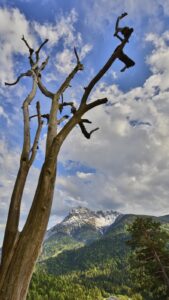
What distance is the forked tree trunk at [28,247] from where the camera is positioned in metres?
4.20

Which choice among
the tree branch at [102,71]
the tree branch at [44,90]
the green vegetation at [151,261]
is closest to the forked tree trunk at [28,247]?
the tree branch at [102,71]

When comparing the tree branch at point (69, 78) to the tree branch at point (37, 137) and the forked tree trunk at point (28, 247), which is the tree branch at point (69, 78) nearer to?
the tree branch at point (37, 137)

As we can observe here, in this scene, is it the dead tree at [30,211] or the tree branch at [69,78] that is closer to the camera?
the dead tree at [30,211]

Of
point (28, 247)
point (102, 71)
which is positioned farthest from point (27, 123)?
point (28, 247)

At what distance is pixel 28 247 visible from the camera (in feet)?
14.4

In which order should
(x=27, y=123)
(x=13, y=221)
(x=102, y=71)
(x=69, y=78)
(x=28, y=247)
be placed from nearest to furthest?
(x=28, y=247) → (x=13, y=221) → (x=102, y=71) → (x=27, y=123) → (x=69, y=78)

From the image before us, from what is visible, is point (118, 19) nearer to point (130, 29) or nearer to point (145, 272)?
point (130, 29)

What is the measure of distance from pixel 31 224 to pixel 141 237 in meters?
29.9

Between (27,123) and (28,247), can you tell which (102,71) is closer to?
(27,123)

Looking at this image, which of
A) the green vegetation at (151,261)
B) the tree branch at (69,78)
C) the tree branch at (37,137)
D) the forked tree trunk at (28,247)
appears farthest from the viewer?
the green vegetation at (151,261)

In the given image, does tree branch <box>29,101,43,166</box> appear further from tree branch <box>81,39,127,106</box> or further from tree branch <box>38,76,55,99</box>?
tree branch <box>81,39,127,106</box>

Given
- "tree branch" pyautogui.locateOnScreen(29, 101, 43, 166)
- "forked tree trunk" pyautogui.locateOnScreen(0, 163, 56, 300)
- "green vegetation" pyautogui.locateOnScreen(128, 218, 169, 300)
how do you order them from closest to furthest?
"forked tree trunk" pyautogui.locateOnScreen(0, 163, 56, 300) → "tree branch" pyautogui.locateOnScreen(29, 101, 43, 166) → "green vegetation" pyautogui.locateOnScreen(128, 218, 169, 300)

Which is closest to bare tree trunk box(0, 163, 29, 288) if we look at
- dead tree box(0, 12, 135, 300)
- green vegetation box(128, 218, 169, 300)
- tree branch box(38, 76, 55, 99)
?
dead tree box(0, 12, 135, 300)

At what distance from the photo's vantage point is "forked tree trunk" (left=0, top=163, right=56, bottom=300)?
165 inches
